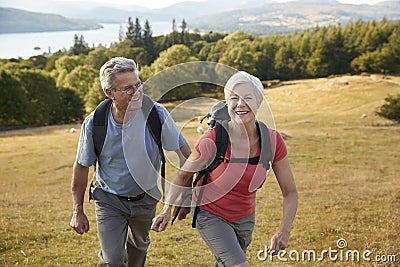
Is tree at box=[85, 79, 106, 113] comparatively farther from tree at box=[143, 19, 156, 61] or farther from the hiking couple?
the hiking couple

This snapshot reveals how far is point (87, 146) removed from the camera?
4418 millimetres

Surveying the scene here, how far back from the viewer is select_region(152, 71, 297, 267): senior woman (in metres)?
3.73

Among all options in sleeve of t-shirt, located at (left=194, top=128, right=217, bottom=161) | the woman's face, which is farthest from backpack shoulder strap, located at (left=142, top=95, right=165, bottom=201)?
the woman's face

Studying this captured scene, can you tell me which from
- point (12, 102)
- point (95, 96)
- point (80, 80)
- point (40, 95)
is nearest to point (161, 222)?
point (12, 102)

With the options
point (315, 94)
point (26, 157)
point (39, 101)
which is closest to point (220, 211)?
point (26, 157)

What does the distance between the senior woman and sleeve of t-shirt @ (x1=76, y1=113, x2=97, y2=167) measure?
3.27ft

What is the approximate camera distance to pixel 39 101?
5506 centimetres

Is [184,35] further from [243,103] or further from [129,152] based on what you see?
[243,103]

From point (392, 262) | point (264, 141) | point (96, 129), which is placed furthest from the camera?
point (392, 262)

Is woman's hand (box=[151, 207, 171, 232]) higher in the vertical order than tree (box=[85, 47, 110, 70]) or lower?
higher

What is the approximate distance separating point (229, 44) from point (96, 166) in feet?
326

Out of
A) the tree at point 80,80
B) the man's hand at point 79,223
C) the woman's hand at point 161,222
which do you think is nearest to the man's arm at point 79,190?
the man's hand at point 79,223

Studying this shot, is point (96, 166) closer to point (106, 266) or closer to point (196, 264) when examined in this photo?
point (106, 266)

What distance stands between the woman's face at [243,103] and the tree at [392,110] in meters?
38.9
